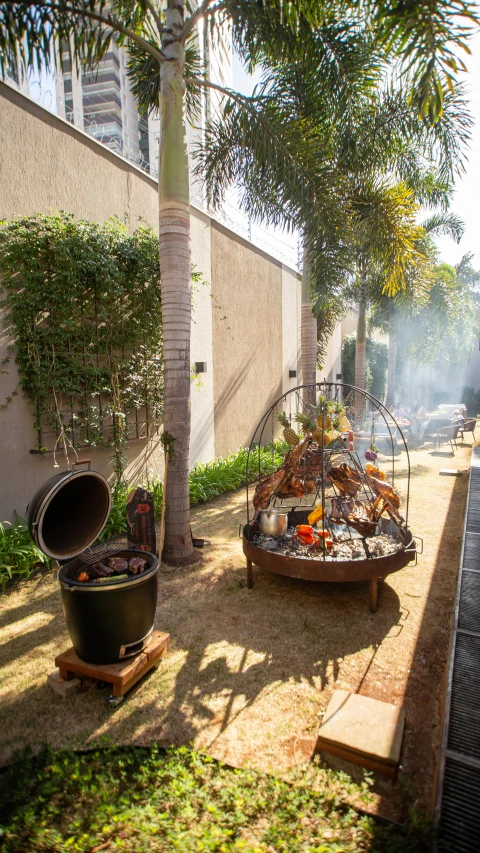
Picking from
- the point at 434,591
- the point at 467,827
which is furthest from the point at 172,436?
the point at 467,827

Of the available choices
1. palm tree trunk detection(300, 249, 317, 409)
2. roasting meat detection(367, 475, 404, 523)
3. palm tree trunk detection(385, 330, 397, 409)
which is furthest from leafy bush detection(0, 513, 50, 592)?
palm tree trunk detection(385, 330, 397, 409)

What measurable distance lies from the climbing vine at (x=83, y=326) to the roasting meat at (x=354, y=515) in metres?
3.95

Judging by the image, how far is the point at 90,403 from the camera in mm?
7012

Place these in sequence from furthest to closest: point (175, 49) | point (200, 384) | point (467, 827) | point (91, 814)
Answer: point (200, 384), point (175, 49), point (91, 814), point (467, 827)

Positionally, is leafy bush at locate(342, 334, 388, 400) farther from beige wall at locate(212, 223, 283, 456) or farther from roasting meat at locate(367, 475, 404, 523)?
roasting meat at locate(367, 475, 404, 523)

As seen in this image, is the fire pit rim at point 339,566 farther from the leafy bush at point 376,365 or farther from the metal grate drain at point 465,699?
the leafy bush at point 376,365

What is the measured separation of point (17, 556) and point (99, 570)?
243cm

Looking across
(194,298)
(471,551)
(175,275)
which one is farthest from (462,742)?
(194,298)

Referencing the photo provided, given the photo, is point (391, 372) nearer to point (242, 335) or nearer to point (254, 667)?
point (242, 335)

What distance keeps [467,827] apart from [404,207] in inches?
352

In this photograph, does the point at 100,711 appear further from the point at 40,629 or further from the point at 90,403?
the point at 90,403

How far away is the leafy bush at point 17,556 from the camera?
5.18 metres

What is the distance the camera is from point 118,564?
12.1 feet

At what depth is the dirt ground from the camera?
2869 millimetres
